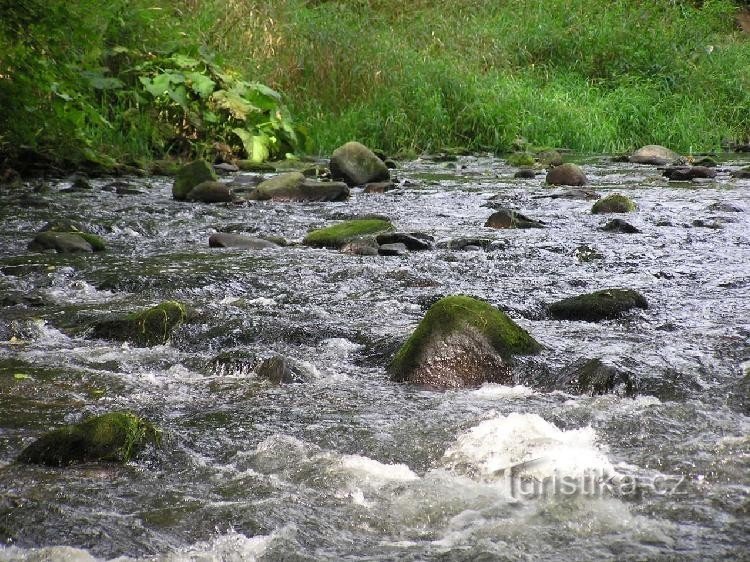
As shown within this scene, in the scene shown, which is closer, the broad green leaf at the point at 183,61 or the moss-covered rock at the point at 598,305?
the moss-covered rock at the point at 598,305

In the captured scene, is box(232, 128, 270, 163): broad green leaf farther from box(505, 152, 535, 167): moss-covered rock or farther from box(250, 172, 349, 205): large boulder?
box(505, 152, 535, 167): moss-covered rock

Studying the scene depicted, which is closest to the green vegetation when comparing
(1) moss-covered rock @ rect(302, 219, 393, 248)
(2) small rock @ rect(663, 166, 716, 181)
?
(1) moss-covered rock @ rect(302, 219, 393, 248)

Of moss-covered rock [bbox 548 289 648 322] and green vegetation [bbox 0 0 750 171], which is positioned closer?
moss-covered rock [bbox 548 289 648 322]

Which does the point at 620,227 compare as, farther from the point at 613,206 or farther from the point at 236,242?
the point at 236,242

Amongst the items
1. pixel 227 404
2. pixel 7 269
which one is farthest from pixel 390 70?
pixel 227 404

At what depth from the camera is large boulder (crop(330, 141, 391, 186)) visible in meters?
9.34

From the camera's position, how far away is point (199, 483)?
8.07 ft

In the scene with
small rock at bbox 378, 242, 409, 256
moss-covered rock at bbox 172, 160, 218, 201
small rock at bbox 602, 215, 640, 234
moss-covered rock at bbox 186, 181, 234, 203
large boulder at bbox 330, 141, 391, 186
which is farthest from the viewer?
large boulder at bbox 330, 141, 391, 186

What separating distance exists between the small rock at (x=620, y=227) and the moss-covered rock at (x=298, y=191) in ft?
8.69

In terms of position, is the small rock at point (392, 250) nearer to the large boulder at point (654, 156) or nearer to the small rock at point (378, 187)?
the small rock at point (378, 187)

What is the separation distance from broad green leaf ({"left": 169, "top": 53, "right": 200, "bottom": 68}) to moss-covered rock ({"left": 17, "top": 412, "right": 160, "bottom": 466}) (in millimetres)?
8765

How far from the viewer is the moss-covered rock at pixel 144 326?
12.6ft

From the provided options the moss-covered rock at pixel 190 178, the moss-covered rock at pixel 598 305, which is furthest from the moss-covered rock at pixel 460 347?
the moss-covered rock at pixel 190 178

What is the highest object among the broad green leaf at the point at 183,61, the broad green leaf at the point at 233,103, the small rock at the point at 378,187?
the broad green leaf at the point at 183,61
